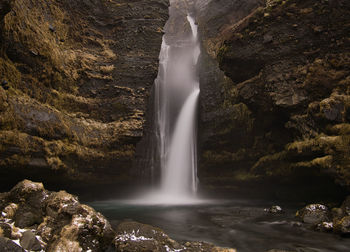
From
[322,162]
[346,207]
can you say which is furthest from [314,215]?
[322,162]

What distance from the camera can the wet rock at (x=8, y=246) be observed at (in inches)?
157

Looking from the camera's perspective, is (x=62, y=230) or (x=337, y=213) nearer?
(x=62, y=230)

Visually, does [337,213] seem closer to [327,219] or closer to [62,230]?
[327,219]

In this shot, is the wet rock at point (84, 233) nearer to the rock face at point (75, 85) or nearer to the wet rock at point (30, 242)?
the wet rock at point (30, 242)

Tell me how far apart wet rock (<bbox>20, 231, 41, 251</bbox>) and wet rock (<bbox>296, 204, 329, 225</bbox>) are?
23.2 ft

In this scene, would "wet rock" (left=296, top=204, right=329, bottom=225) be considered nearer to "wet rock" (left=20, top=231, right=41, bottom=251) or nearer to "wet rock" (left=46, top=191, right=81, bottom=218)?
"wet rock" (left=46, top=191, right=81, bottom=218)

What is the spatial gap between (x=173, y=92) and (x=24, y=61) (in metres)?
11.0

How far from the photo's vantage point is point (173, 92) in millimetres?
19531

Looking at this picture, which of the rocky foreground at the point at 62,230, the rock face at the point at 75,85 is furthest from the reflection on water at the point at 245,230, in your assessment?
the rock face at the point at 75,85

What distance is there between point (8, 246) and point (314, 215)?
8005 millimetres

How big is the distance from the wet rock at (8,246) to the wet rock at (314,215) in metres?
7.36

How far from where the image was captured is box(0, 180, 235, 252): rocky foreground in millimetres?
4527

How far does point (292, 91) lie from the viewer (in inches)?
425

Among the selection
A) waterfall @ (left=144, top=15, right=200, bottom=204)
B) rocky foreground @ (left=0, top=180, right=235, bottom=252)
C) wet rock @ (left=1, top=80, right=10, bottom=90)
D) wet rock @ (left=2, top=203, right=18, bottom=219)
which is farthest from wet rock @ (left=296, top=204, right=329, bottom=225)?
wet rock @ (left=1, top=80, right=10, bottom=90)
